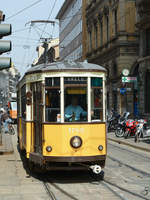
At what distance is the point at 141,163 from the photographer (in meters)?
12.5

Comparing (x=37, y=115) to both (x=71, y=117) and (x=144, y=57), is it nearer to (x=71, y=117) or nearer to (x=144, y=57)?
(x=71, y=117)

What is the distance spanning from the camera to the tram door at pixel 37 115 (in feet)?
30.8

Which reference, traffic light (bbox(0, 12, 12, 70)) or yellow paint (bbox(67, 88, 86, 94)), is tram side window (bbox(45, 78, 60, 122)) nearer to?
yellow paint (bbox(67, 88, 86, 94))

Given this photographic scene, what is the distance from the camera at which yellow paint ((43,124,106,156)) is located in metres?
8.92

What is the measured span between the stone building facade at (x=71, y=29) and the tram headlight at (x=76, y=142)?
45208 millimetres

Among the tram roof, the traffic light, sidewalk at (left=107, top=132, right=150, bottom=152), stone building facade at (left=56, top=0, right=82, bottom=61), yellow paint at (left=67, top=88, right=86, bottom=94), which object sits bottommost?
sidewalk at (left=107, top=132, right=150, bottom=152)

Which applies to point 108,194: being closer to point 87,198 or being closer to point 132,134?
point 87,198

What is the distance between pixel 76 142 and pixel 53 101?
1.01 meters

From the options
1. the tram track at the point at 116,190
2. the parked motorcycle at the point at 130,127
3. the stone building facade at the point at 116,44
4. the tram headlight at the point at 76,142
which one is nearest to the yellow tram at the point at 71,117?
the tram headlight at the point at 76,142

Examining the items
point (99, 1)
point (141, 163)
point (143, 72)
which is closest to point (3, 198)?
point (141, 163)

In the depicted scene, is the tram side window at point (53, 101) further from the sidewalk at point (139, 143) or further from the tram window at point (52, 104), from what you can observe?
the sidewalk at point (139, 143)

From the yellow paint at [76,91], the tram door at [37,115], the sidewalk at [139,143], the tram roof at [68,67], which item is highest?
the tram roof at [68,67]

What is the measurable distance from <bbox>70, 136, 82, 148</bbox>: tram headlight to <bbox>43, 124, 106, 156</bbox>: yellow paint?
0.20ft

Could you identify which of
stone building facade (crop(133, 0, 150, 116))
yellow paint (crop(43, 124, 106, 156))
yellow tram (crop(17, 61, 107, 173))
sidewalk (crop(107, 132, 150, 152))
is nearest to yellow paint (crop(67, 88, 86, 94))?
yellow tram (crop(17, 61, 107, 173))
